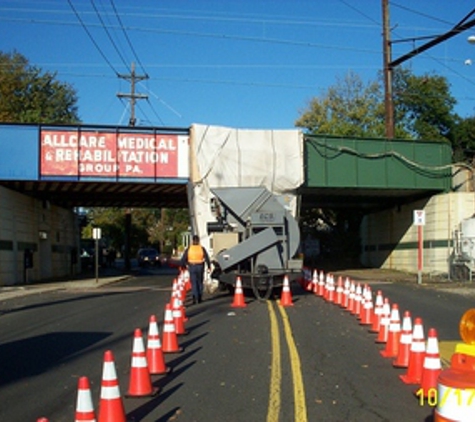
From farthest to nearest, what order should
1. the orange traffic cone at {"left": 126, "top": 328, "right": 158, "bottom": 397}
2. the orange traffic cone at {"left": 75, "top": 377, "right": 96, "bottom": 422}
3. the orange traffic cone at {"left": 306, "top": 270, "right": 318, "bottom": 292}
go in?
the orange traffic cone at {"left": 306, "top": 270, "right": 318, "bottom": 292} → the orange traffic cone at {"left": 126, "top": 328, "right": 158, "bottom": 397} → the orange traffic cone at {"left": 75, "top": 377, "right": 96, "bottom": 422}

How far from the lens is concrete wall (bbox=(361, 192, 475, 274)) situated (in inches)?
1213

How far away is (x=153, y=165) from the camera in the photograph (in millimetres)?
29922

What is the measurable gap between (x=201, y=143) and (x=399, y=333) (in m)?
18.7

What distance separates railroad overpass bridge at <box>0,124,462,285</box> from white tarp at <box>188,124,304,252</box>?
57mm

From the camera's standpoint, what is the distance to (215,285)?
23797 mm

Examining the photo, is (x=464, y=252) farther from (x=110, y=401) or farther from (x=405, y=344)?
(x=110, y=401)

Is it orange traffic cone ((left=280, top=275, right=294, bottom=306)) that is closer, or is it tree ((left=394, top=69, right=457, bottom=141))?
orange traffic cone ((left=280, top=275, right=294, bottom=306))

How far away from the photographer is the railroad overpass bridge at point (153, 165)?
29016 millimetres

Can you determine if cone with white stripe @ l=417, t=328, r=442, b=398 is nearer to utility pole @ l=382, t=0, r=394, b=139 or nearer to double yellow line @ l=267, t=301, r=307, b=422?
double yellow line @ l=267, t=301, r=307, b=422

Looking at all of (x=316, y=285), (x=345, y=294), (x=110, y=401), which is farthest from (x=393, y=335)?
(x=316, y=285)

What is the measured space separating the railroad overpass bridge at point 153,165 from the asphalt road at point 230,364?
38.0ft

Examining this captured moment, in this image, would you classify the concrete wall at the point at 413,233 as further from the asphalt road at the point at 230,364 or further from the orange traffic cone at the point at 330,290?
the asphalt road at the point at 230,364

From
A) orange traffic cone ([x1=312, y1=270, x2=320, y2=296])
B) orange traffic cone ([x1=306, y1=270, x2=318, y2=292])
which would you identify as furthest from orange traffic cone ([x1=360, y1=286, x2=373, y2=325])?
orange traffic cone ([x1=306, y1=270, x2=318, y2=292])

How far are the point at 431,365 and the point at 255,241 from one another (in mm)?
12873
